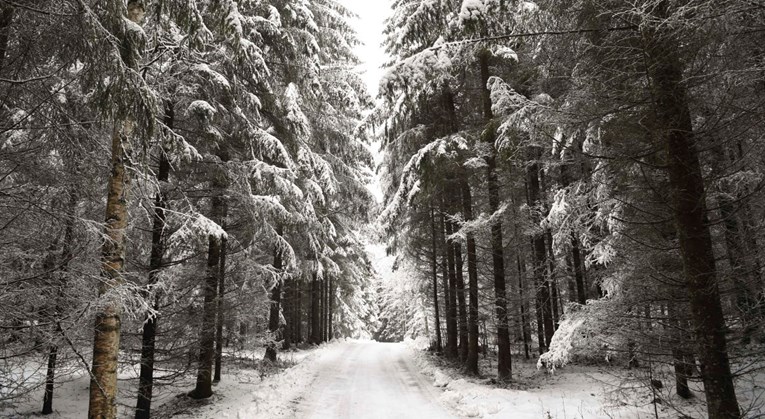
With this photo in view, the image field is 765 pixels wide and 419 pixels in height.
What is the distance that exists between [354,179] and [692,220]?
1482 centimetres

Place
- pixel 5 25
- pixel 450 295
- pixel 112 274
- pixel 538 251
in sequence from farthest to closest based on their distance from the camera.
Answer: pixel 450 295, pixel 538 251, pixel 112 274, pixel 5 25

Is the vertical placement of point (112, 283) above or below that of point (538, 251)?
below

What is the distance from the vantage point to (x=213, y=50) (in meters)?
9.74

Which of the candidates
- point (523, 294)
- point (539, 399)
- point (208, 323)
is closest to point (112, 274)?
point (208, 323)

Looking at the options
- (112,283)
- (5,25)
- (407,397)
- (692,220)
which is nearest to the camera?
(5,25)

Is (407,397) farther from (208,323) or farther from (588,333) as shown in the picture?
(208,323)

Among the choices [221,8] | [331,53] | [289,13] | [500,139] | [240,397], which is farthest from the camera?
[331,53]

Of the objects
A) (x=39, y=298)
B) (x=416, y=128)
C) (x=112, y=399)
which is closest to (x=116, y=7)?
(x=39, y=298)

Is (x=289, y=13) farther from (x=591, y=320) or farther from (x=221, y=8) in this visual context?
(x=591, y=320)

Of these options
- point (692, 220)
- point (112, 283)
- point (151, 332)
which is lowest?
point (151, 332)

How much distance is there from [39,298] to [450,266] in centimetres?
1411

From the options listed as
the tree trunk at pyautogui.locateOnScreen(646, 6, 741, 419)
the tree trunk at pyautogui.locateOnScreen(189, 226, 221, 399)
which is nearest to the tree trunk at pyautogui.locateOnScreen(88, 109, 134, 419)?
the tree trunk at pyautogui.locateOnScreen(189, 226, 221, 399)

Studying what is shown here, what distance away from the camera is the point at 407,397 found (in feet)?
36.3

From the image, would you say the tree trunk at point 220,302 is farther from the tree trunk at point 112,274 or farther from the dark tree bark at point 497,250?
the dark tree bark at point 497,250
